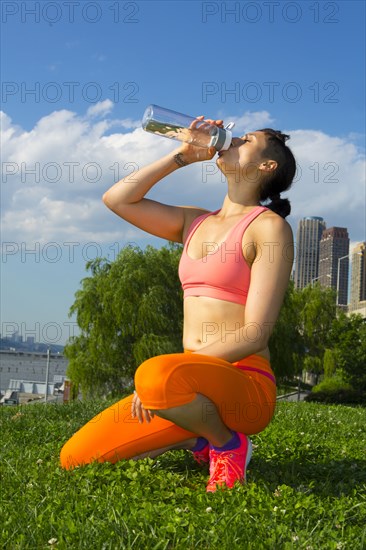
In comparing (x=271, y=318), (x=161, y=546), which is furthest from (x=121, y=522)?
(x=271, y=318)

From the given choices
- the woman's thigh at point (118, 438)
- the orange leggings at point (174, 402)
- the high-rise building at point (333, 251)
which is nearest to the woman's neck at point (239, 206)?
the orange leggings at point (174, 402)

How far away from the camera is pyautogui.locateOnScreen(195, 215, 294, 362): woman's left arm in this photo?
3551mm

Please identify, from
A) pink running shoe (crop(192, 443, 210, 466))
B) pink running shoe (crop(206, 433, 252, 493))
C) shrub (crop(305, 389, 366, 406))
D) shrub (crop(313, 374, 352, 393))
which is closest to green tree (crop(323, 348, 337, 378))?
shrub (crop(313, 374, 352, 393))

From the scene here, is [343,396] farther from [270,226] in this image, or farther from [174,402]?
[174,402]

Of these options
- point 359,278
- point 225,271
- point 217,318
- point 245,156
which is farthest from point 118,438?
point 359,278

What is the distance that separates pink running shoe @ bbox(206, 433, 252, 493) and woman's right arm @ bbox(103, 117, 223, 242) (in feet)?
4.52

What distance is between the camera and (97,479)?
3.78 metres

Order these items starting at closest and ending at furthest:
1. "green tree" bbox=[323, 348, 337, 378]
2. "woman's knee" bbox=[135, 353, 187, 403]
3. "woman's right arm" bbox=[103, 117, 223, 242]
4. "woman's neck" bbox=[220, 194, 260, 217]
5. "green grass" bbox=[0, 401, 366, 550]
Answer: "green grass" bbox=[0, 401, 366, 550] → "woman's knee" bbox=[135, 353, 187, 403] → "woman's neck" bbox=[220, 194, 260, 217] → "woman's right arm" bbox=[103, 117, 223, 242] → "green tree" bbox=[323, 348, 337, 378]

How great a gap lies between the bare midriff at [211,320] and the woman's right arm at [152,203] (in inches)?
23.9

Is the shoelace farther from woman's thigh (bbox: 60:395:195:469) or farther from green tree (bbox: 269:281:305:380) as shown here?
green tree (bbox: 269:281:305:380)

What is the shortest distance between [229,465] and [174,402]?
0.58 m

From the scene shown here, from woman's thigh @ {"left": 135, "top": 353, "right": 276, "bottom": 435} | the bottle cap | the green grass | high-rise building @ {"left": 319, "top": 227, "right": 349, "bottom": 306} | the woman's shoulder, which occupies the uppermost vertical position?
high-rise building @ {"left": 319, "top": 227, "right": 349, "bottom": 306}

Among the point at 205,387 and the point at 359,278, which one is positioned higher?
the point at 205,387

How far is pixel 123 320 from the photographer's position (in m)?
25.2
